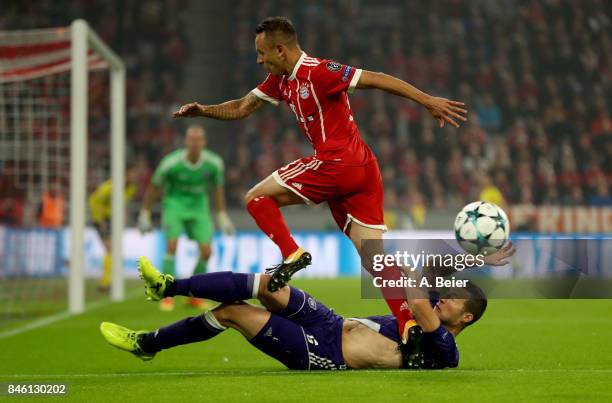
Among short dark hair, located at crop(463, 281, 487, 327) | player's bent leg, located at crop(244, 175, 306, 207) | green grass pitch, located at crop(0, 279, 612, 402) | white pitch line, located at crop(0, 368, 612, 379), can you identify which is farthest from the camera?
player's bent leg, located at crop(244, 175, 306, 207)

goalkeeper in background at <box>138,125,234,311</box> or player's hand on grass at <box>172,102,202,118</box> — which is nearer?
player's hand on grass at <box>172,102,202,118</box>

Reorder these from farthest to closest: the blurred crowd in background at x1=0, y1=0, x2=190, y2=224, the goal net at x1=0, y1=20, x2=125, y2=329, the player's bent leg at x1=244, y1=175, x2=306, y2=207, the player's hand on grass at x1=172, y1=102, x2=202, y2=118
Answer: the blurred crowd in background at x1=0, y1=0, x2=190, y2=224 → the goal net at x1=0, y1=20, x2=125, y2=329 → the player's hand on grass at x1=172, y1=102, x2=202, y2=118 → the player's bent leg at x1=244, y1=175, x2=306, y2=207

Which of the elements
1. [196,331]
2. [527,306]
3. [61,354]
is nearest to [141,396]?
[196,331]

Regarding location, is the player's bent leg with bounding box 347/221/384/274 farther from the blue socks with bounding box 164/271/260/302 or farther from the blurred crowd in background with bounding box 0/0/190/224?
the blurred crowd in background with bounding box 0/0/190/224

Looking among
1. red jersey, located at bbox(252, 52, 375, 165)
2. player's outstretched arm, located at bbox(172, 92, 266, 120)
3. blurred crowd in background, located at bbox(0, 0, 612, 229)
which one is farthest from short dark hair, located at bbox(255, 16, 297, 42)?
blurred crowd in background, located at bbox(0, 0, 612, 229)

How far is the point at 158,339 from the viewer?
5703 millimetres

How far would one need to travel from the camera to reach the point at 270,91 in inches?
257

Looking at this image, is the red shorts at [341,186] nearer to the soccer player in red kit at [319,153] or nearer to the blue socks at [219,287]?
the soccer player in red kit at [319,153]

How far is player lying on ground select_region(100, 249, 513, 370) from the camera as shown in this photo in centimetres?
555

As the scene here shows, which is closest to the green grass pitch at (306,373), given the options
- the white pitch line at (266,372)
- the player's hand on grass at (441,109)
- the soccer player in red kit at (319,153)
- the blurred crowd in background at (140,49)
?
the white pitch line at (266,372)

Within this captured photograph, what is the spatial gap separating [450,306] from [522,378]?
55cm

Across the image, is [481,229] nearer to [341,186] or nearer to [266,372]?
[341,186]

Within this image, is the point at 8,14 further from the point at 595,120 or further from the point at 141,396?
the point at 141,396

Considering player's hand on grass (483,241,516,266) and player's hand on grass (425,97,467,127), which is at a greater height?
player's hand on grass (425,97,467,127)
